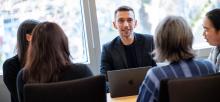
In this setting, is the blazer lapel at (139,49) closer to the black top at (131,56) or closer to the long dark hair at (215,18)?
the black top at (131,56)

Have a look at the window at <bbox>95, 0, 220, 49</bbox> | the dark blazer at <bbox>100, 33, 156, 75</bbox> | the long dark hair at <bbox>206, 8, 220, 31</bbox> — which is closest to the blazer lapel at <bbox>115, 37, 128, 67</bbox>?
the dark blazer at <bbox>100, 33, 156, 75</bbox>

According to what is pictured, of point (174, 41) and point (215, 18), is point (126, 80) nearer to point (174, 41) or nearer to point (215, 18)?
point (174, 41)

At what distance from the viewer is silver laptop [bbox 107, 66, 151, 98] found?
219 cm

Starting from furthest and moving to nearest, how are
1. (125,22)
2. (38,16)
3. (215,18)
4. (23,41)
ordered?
1. (38,16)
2. (125,22)
3. (23,41)
4. (215,18)

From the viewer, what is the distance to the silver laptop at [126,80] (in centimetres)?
219

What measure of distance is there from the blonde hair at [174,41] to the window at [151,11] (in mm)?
1674

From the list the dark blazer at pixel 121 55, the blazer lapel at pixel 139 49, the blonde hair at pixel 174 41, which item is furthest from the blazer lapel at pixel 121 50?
the blonde hair at pixel 174 41

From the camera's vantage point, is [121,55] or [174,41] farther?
[121,55]

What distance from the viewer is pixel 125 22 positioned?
3.02m

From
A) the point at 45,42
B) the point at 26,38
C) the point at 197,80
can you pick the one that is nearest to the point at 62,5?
the point at 26,38

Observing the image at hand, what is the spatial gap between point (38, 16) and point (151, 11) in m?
1.19

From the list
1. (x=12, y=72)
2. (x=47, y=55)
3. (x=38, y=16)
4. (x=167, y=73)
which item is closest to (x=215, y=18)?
(x=167, y=73)

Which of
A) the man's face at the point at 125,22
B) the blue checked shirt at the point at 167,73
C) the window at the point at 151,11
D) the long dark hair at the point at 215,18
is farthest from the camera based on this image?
the window at the point at 151,11

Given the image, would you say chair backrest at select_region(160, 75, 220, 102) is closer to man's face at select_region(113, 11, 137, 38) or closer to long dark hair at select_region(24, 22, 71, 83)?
long dark hair at select_region(24, 22, 71, 83)
